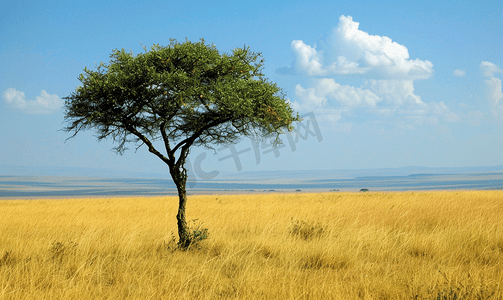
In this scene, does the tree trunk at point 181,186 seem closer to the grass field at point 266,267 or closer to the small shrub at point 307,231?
the grass field at point 266,267

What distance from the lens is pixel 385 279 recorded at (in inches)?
288

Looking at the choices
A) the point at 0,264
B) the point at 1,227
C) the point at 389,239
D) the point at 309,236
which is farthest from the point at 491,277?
the point at 1,227

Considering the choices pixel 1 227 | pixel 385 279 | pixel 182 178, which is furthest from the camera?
pixel 1 227

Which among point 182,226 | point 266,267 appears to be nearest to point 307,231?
point 182,226

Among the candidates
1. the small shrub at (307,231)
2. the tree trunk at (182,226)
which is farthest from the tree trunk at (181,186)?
the small shrub at (307,231)

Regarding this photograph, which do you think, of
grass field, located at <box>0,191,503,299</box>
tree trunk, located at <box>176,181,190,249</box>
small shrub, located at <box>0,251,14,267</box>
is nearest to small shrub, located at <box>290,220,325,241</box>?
grass field, located at <box>0,191,503,299</box>

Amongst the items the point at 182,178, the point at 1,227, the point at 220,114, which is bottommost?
the point at 1,227

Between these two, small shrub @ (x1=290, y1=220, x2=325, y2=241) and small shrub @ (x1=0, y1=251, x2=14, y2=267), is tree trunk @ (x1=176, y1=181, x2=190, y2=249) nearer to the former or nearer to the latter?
small shrub @ (x1=290, y1=220, x2=325, y2=241)

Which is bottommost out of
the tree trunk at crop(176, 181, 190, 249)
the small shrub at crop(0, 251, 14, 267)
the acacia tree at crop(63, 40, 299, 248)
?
the small shrub at crop(0, 251, 14, 267)

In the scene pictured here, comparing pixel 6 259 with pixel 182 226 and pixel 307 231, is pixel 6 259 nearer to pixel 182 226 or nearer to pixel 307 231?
pixel 182 226

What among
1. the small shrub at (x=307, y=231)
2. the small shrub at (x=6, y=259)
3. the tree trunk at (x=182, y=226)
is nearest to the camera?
the small shrub at (x=6, y=259)

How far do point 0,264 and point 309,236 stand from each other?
30.0ft

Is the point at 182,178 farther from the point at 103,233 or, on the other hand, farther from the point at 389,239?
the point at 389,239

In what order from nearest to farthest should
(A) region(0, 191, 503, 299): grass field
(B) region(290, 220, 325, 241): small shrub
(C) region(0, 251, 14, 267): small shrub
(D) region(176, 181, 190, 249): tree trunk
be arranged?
(A) region(0, 191, 503, 299): grass field < (C) region(0, 251, 14, 267): small shrub < (D) region(176, 181, 190, 249): tree trunk < (B) region(290, 220, 325, 241): small shrub
